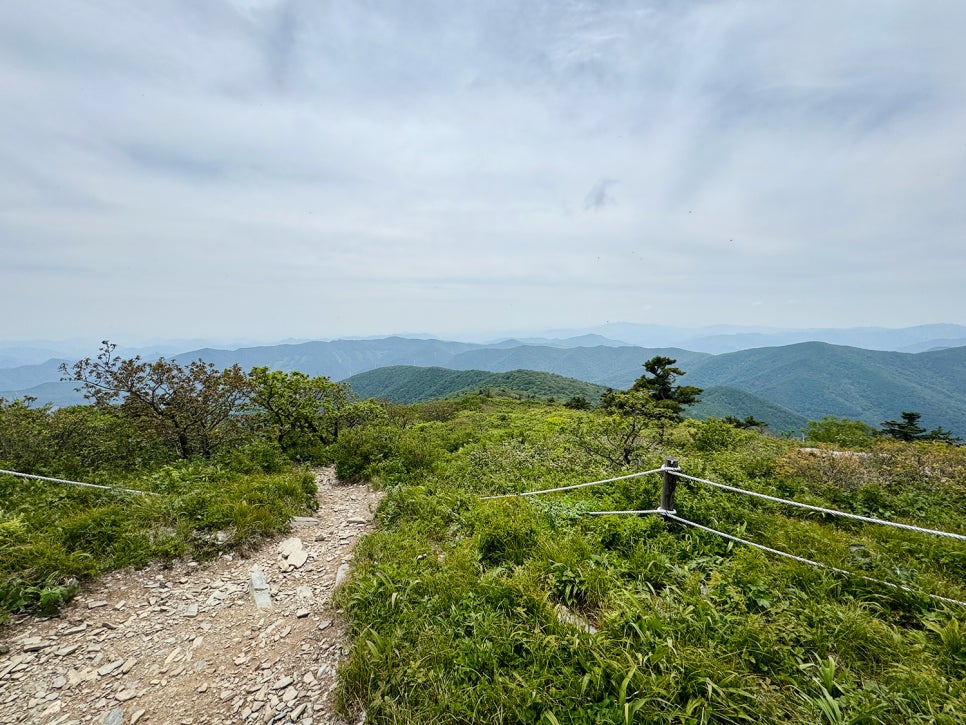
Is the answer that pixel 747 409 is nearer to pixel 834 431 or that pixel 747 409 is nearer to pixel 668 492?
pixel 834 431

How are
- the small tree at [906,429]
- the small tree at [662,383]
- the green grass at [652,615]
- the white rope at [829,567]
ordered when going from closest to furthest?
the green grass at [652,615], the white rope at [829,567], the small tree at [906,429], the small tree at [662,383]

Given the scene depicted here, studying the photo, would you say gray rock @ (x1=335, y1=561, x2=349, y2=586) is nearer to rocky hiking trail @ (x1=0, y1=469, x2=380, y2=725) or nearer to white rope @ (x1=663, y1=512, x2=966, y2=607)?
rocky hiking trail @ (x1=0, y1=469, x2=380, y2=725)

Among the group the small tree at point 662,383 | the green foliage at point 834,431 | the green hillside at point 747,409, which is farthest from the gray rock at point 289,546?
the green hillside at point 747,409

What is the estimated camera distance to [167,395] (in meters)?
9.70

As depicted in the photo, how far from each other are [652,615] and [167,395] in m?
11.5

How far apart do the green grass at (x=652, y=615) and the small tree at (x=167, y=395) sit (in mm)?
6366

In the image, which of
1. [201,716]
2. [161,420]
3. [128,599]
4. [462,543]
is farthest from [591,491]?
[161,420]

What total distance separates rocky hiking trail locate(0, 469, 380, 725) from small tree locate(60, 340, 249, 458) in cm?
528

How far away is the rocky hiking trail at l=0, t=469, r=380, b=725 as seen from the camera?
3.58 metres

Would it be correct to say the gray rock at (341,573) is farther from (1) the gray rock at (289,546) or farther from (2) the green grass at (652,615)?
(1) the gray rock at (289,546)

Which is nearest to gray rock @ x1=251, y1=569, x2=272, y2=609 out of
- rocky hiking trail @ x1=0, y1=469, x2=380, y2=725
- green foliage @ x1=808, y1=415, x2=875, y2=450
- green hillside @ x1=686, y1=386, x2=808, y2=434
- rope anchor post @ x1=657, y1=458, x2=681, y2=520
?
rocky hiking trail @ x1=0, y1=469, x2=380, y2=725

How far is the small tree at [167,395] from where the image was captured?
9.27 metres

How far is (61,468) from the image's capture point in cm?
815

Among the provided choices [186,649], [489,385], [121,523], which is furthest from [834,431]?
[489,385]
